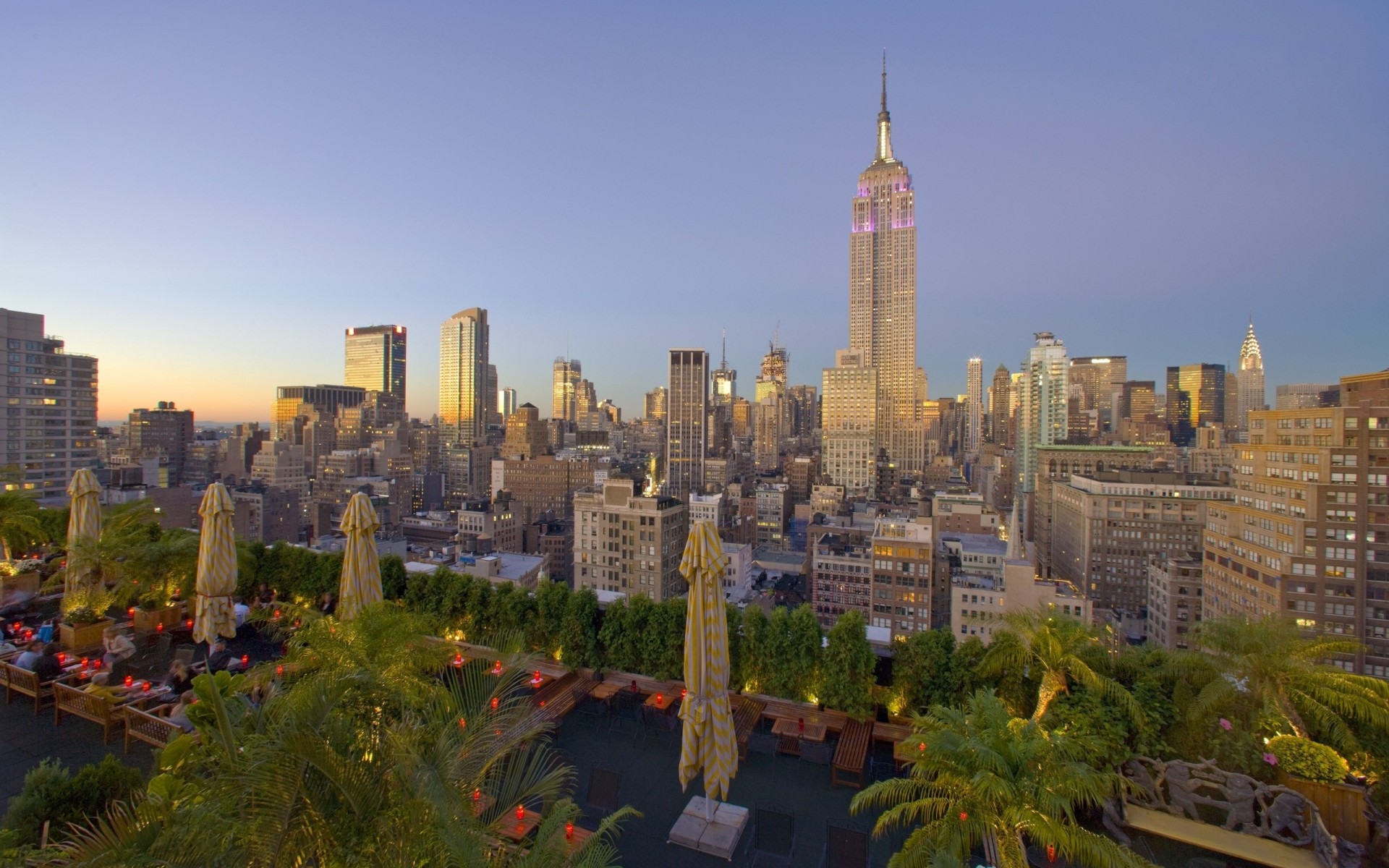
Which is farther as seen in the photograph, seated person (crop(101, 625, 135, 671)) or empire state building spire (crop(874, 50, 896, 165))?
empire state building spire (crop(874, 50, 896, 165))

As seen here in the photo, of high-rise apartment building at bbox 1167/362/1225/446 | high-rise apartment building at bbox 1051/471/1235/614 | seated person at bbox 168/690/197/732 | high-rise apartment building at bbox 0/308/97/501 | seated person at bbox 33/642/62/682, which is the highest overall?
high-rise apartment building at bbox 1167/362/1225/446

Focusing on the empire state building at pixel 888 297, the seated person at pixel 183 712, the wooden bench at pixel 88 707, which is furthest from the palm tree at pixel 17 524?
the empire state building at pixel 888 297

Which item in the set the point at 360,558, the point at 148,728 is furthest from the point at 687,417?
the point at 148,728

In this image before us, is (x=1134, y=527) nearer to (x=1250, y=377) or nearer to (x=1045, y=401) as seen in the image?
(x=1045, y=401)

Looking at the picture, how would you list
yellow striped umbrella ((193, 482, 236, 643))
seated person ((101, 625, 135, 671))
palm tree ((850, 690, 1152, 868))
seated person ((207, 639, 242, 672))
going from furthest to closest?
yellow striped umbrella ((193, 482, 236, 643)) < seated person ((101, 625, 135, 671)) < seated person ((207, 639, 242, 672)) < palm tree ((850, 690, 1152, 868))

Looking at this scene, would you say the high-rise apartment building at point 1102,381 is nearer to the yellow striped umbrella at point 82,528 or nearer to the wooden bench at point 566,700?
the wooden bench at point 566,700

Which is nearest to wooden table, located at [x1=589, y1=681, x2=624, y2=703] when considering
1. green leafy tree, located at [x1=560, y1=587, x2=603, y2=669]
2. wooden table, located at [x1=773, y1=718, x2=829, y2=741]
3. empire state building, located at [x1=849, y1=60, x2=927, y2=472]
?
green leafy tree, located at [x1=560, y1=587, x2=603, y2=669]

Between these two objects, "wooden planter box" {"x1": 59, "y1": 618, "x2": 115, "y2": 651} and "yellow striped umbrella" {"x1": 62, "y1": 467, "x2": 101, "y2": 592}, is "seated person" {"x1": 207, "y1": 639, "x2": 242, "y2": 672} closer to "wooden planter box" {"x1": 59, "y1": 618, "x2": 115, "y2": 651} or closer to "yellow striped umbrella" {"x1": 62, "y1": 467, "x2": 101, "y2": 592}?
"wooden planter box" {"x1": 59, "y1": 618, "x2": 115, "y2": 651}
